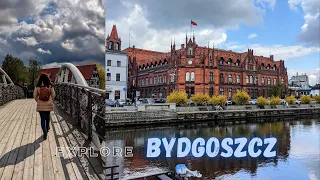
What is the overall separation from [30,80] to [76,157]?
448 mm

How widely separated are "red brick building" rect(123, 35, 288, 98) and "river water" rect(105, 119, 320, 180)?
6.18 ft

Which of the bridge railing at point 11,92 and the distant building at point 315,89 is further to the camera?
the distant building at point 315,89

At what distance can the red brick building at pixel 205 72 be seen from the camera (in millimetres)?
11320

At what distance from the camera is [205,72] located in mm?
15758

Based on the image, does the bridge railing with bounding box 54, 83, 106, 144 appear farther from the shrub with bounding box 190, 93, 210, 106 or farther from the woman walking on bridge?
the shrub with bounding box 190, 93, 210, 106

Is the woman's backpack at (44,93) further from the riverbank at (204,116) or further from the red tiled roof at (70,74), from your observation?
the riverbank at (204,116)

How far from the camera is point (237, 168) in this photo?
843cm

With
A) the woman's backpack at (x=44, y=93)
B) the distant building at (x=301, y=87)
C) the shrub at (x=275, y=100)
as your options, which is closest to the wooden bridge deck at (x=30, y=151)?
the woman's backpack at (x=44, y=93)

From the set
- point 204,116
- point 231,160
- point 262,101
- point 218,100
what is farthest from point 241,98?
point 231,160

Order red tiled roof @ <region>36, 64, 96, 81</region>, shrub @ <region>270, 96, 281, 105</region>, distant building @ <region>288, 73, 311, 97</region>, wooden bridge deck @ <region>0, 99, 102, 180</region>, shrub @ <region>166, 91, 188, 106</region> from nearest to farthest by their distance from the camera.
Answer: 1. wooden bridge deck @ <region>0, 99, 102, 180</region>
2. red tiled roof @ <region>36, 64, 96, 81</region>
3. shrub @ <region>166, 91, 188, 106</region>
4. distant building @ <region>288, 73, 311, 97</region>
5. shrub @ <region>270, 96, 281, 105</region>

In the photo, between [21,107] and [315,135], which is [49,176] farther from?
[315,135]

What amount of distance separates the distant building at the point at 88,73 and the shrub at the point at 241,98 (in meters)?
15.0

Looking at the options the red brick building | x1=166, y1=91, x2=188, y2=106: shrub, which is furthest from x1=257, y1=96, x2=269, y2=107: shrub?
x1=166, y1=91, x2=188, y2=106: shrub

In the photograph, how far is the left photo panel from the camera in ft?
3.85
